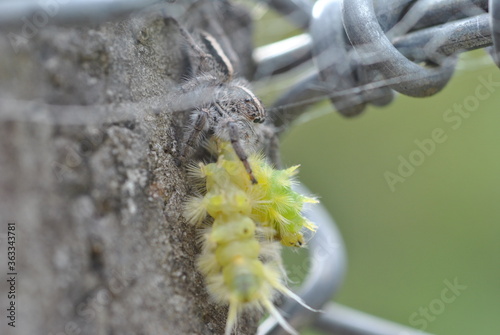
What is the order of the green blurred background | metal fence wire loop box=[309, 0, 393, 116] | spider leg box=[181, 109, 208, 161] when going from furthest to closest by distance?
the green blurred background < metal fence wire loop box=[309, 0, 393, 116] < spider leg box=[181, 109, 208, 161]

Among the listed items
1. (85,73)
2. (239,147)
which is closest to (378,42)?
(239,147)

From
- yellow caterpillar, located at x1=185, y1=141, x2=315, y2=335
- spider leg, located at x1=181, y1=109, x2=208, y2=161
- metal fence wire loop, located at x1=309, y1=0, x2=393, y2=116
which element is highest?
metal fence wire loop, located at x1=309, y1=0, x2=393, y2=116

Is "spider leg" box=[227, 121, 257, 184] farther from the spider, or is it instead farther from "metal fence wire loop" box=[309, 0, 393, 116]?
"metal fence wire loop" box=[309, 0, 393, 116]

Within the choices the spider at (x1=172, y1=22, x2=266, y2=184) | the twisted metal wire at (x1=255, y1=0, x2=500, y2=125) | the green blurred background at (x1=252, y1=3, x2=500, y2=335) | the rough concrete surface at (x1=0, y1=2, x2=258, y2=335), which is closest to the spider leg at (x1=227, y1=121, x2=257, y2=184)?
the spider at (x1=172, y1=22, x2=266, y2=184)

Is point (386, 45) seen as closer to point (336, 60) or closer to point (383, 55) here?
point (383, 55)

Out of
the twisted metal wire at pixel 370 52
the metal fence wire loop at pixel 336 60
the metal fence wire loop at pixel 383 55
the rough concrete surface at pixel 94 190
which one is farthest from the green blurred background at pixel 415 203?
the rough concrete surface at pixel 94 190

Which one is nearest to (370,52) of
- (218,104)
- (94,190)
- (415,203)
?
(218,104)
